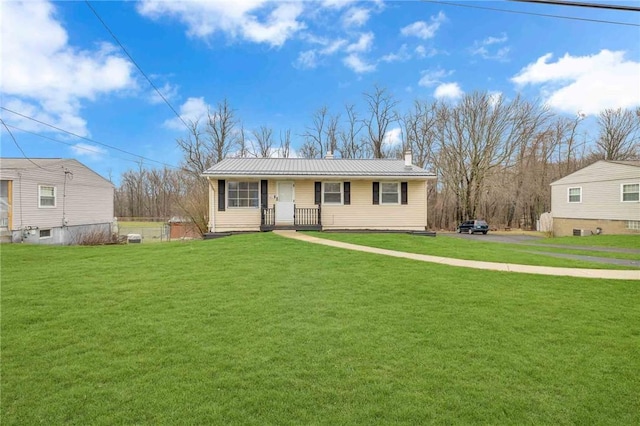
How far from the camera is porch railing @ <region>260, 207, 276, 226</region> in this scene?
A: 15.2 metres

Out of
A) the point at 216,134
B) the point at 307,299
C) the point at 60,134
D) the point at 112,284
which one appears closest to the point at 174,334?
the point at 307,299

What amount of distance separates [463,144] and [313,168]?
24933 mm

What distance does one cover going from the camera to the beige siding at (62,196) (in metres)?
16.5

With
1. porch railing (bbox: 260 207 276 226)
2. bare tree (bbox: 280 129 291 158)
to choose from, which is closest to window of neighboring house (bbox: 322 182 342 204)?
porch railing (bbox: 260 207 276 226)

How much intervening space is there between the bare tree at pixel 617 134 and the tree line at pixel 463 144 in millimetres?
84

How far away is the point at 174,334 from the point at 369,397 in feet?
7.84

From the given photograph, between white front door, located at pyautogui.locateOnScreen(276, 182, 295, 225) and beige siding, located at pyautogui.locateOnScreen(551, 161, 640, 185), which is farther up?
beige siding, located at pyautogui.locateOnScreen(551, 161, 640, 185)

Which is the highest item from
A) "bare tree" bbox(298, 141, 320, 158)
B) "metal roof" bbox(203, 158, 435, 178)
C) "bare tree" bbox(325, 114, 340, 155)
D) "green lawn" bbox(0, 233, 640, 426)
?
"bare tree" bbox(325, 114, 340, 155)

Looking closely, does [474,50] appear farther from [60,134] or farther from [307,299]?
[60,134]

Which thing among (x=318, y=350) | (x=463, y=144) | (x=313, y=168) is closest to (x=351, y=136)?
(x=463, y=144)

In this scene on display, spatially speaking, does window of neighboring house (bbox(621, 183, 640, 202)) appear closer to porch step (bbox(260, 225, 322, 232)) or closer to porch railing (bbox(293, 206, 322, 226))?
porch railing (bbox(293, 206, 322, 226))

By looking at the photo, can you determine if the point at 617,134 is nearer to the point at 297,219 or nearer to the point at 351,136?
the point at 351,136

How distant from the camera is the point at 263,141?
35969mm

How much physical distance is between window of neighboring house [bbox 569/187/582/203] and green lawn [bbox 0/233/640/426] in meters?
21.2
